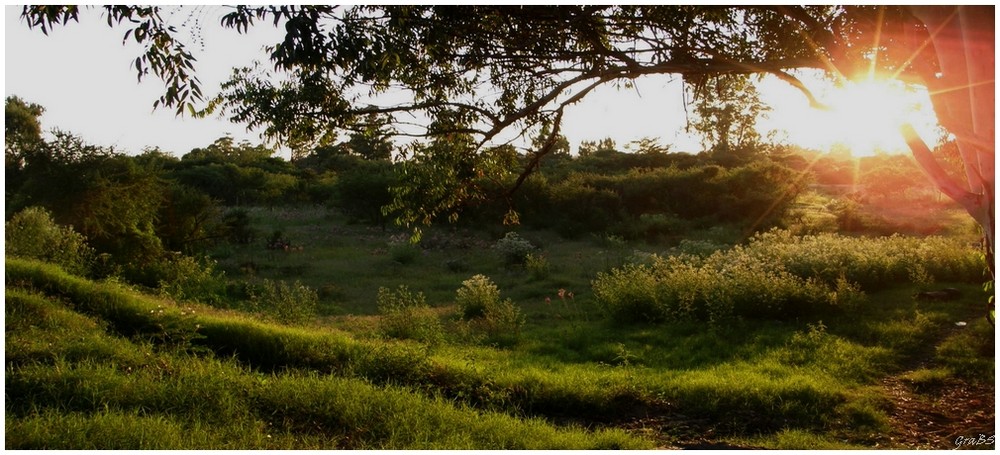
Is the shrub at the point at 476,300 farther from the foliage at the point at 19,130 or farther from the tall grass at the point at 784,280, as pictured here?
the foliage at the point at 19,130

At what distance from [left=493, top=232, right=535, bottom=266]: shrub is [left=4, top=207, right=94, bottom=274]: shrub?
11.0 m

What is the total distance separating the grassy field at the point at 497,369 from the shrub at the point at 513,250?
22.8 feet

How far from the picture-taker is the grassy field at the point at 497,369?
5680 mm

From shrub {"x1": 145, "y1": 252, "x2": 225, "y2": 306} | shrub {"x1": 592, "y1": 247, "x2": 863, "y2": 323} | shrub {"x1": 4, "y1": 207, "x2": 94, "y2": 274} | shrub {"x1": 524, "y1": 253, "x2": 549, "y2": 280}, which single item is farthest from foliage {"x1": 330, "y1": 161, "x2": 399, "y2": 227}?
shrub {"x1": 592, "y1": 247, "x2": 863, "y2": 323}

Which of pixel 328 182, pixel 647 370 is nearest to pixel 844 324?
pixel 647 370

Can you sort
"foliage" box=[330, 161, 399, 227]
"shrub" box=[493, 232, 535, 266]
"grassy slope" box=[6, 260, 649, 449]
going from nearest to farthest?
"grassy slope" box=[6, 260, 649, 449]
"shrub" box=[493, 232, 535, 266]
"foliage" box=[330, 161, 399, 227]

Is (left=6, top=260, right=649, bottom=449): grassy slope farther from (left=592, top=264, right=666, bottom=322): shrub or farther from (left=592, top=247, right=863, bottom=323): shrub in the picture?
(left=592, top=247, right=863, bottom=323): shrub

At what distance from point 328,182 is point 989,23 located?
34980 mm

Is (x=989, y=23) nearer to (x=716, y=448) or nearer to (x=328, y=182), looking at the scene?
(x=716, y=448)

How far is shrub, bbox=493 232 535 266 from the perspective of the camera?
21469mm

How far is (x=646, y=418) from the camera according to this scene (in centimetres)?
686

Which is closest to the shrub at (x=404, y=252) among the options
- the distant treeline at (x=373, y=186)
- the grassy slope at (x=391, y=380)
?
the distant treeline at (x=373, y=186)

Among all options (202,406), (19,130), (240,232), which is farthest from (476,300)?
(19,130)

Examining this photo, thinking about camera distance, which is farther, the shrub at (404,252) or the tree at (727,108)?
the shrub at (404,252)
